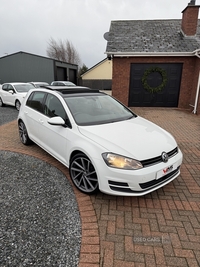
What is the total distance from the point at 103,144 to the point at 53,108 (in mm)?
1483

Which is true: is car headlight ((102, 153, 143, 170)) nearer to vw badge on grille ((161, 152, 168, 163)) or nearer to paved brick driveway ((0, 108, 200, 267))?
vw badge on grille ((161, 152, 168, 163))

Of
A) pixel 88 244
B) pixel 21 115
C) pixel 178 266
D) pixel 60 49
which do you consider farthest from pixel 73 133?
pixel 60 49

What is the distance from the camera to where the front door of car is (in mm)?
3091

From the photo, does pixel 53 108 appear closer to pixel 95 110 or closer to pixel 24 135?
pixel 95 110

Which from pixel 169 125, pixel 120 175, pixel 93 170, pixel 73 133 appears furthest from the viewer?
pixel 169 125

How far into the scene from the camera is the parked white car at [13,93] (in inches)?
398

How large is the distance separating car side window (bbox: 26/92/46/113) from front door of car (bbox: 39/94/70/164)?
0.72 ft

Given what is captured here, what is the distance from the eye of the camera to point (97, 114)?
3.31m

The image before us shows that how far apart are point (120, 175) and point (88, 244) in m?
0.84

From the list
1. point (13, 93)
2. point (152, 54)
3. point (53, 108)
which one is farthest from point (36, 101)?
point (152, 54)

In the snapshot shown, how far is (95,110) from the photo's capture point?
3.39m

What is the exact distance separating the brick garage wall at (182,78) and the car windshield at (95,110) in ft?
22.2

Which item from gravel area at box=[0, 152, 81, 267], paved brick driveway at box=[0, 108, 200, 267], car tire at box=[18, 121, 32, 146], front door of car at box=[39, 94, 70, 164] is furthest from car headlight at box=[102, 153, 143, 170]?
car tire at box=[18, 121, 32, 146]

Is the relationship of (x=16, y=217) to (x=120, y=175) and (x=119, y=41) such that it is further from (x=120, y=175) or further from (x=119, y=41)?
(x=119, y=41)
